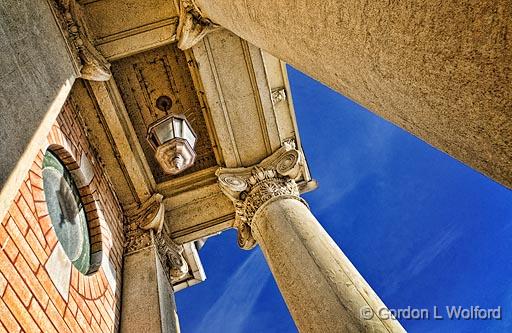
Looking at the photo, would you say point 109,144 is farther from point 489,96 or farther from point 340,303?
point 489,96

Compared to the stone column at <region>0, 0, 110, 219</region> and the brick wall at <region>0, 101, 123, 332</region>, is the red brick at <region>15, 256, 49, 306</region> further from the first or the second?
the stone column at <region>0, 0, 110, 219</region>

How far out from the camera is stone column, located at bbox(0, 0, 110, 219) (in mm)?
2146

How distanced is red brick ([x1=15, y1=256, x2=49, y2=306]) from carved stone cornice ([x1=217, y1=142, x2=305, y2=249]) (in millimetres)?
2410

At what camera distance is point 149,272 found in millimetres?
4512

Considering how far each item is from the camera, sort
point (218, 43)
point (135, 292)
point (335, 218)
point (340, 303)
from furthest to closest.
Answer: point (335, 218) → point (218, 43) → point (135, 292) → point (340, 303)

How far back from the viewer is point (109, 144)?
5.00 m

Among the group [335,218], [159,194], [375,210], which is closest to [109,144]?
[159,194]

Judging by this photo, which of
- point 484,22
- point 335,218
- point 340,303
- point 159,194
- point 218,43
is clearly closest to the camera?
point 484,22

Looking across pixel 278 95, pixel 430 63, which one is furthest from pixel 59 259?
pixel 278 95

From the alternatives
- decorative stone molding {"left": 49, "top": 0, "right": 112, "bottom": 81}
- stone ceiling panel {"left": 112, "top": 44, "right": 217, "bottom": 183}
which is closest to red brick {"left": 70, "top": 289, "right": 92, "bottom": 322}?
decorative stone molding {"left": 49, "top": 0, "right": 112, "bottom": 81}

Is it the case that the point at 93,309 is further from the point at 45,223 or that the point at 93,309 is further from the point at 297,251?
the point at 297,251

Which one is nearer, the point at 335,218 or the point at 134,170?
the point at 134,170

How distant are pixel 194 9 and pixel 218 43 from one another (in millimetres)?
629

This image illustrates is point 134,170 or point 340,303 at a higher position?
point 134,170
